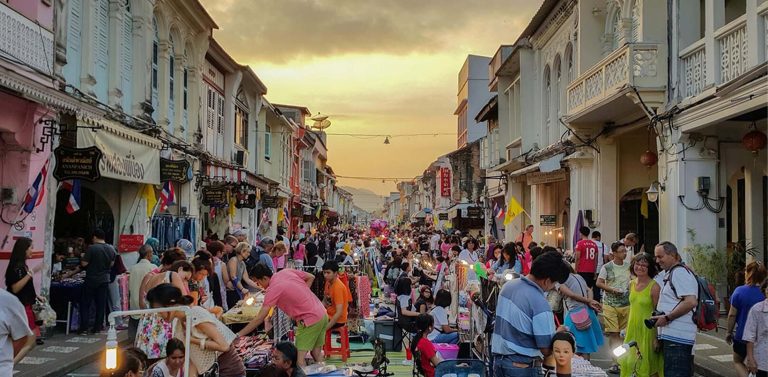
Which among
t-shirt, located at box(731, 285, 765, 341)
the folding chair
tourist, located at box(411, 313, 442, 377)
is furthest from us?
t-shirt, located at box(731, 285, 765, 341)

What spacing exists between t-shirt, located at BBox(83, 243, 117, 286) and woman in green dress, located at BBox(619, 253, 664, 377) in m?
9.11

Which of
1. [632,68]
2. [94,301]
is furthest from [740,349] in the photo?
[94,301]

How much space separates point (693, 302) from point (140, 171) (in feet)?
40.1

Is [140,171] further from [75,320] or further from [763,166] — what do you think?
[763,166]

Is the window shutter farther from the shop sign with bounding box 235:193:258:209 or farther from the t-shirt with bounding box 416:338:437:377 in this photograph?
the shop sign with bounding box 235:193:258:209

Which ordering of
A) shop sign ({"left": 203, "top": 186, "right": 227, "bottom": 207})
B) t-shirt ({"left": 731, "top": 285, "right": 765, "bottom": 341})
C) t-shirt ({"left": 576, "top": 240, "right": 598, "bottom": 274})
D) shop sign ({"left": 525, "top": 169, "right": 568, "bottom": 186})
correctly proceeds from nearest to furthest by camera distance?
t-shirt ({"left": 731, "top": 285, "right": 765, "bottom": 341}) → t-shirt ({"left": 576, "top": 240, "right": 598, "bottom": 274}) → shop sign ({"left": 203, "top": 186, "right": 227, "bottom": 207}) → shop sign ({"left": 525, "top": 169, "right": 568, "bottom": 186})

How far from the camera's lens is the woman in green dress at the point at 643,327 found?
7.14m

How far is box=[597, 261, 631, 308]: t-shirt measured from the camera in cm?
977

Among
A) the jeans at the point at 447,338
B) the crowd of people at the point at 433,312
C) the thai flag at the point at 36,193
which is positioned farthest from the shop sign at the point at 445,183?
the jeans at the point at 447,338

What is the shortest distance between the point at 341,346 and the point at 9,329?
6.05 meters

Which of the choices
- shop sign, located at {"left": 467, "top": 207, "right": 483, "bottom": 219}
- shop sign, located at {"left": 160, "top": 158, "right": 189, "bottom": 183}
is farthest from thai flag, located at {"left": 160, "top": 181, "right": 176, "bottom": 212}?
shop sign, located at {"left": 467, "top": 207, "right": 483, "bottom": 219}

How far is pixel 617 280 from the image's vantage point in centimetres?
977

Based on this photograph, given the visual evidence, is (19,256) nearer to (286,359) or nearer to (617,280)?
(286,359)

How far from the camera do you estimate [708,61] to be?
1202 cm
